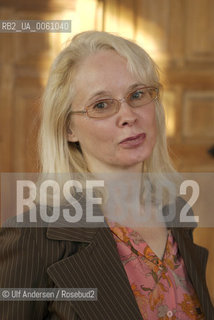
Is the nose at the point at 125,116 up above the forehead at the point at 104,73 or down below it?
below

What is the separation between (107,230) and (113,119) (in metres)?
0.29

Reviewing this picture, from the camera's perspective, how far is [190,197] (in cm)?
248

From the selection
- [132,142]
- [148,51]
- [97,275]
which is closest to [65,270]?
[97,275]

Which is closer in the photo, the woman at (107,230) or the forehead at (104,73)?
the woman at (107,230)

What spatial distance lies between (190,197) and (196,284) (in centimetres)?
130

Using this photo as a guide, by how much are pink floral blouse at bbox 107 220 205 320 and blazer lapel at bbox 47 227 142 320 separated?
48 mm

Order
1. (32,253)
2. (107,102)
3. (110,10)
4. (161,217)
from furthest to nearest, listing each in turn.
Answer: (110,10) < (161,217) < (107,102) < (32,253)

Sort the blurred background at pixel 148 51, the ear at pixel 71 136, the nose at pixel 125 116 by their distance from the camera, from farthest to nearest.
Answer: the blurred background at pixel 148 51 < the ear at pixel 71 136 < the nose at pixel 125 116

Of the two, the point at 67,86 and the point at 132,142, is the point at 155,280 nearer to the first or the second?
the point at 132,142

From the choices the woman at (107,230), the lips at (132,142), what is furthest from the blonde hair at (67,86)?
the lips at (132,142)

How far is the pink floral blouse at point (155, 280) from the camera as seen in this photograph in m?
1.10

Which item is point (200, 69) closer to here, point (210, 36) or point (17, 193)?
point (210, 36)

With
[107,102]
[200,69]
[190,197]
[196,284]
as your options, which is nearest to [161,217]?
[196,284]

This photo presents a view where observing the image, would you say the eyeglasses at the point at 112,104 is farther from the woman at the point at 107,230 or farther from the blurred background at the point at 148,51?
the blurred background at the point at 148,51
